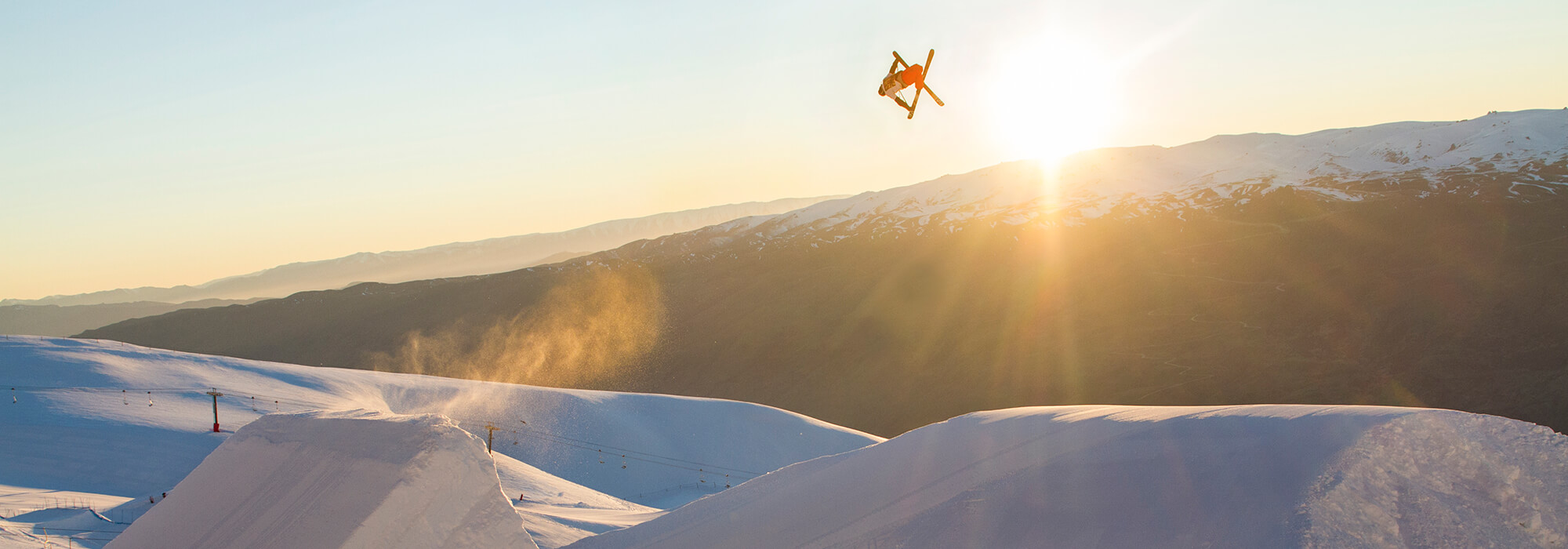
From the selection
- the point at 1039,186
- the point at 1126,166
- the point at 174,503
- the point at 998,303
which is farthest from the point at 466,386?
the point at 1126,166

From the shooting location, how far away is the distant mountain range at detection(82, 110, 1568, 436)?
174ft

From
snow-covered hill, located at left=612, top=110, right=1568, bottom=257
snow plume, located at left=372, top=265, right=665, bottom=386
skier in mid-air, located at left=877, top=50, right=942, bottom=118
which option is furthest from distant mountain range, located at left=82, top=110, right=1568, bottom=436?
skier in mid-air, located at left=877, top=50, right=942, bottom=118

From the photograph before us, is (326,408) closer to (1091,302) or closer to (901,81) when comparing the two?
(901,81)

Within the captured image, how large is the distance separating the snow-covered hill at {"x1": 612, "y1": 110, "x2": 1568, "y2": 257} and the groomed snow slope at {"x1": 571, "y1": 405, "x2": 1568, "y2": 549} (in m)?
81.9

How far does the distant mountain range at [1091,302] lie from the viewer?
174ft

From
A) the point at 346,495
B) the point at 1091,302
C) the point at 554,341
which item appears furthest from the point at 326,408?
the point at 554,341

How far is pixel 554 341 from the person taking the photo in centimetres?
8094

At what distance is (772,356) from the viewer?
2682 inches

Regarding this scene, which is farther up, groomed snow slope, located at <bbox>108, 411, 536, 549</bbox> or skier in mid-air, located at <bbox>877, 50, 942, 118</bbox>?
skier in mid-air, located at <bbox>877, 50, 942, 118</bbox>

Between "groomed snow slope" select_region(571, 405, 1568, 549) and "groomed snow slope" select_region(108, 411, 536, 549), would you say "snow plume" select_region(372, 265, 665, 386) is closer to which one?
"groomed snow slope" select_region(108, 411, 536, 549)

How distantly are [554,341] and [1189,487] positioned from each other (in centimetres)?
7827

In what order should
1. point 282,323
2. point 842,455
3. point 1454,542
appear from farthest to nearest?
point 282,323 → point 842,455 → point 1454,542

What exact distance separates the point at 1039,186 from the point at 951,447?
10221cm

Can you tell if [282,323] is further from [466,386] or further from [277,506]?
[277,506]
